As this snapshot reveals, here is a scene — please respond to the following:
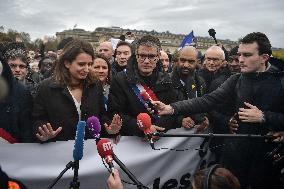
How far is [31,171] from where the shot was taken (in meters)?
4.28

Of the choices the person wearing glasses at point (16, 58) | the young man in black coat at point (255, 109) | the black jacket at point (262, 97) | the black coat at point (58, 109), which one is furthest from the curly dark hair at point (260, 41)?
the person wearing glasses at point (16, 58)

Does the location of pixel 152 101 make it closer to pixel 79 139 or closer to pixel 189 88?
pixel 189 88

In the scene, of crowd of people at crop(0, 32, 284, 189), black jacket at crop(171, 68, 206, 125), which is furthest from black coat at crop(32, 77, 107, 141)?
black jacket at crop(171, 68, 206, 125)

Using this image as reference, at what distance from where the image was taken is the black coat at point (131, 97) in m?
4.77

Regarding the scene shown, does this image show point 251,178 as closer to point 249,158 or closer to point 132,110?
point 249,158

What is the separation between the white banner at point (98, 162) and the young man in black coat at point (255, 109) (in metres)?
0.55

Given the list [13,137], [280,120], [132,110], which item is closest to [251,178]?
[280,120]

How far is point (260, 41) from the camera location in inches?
183

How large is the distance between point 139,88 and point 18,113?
151 cm

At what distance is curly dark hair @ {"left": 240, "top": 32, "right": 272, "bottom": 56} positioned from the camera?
4.61 m

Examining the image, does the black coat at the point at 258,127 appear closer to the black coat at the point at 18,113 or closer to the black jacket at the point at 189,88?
the black jacket at the point at 189,88

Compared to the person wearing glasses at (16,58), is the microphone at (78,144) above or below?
below

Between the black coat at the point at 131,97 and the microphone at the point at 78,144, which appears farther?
the black coat at the point at 131,97

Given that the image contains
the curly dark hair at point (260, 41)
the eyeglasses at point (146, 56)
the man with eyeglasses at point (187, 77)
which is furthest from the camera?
the man with eyeglasses at point (187, 77)
